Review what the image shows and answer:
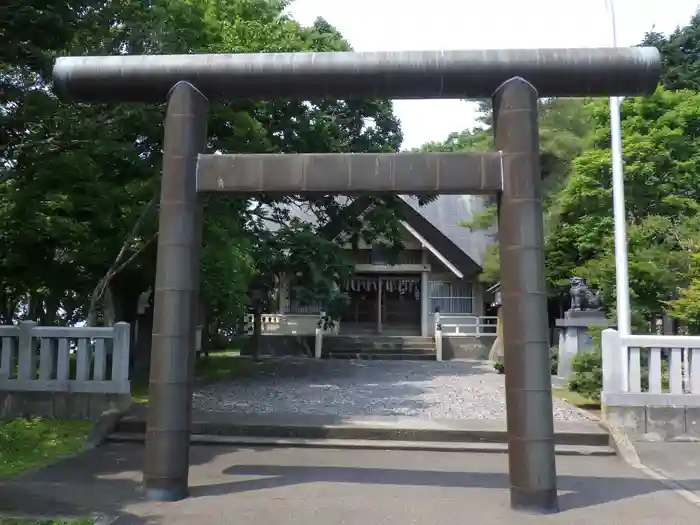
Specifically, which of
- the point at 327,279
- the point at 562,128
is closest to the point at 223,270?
the point at 327,279

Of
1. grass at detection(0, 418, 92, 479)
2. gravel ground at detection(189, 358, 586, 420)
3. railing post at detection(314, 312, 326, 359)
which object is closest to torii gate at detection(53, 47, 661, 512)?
grass at detection(0, 418, 92, 479)

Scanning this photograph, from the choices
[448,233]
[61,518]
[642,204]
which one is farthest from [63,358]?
[448,233]

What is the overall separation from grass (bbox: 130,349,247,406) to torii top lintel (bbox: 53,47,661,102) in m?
6.17

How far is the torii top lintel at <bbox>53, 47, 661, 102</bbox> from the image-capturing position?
654 cm

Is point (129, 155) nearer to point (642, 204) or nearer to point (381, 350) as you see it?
point (642, 204)

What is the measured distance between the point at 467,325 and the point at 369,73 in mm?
19429

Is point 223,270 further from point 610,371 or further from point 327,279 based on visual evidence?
point 610,371

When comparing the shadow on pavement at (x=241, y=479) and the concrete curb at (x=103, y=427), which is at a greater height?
the concrete curb at (x=103, y=427)

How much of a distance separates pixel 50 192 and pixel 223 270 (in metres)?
4.77

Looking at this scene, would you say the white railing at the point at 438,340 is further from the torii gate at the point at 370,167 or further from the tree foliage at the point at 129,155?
the torii gate at the point at 370,167

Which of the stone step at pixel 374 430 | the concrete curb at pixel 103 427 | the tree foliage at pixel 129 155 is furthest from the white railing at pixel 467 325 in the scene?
the concrete curb at pixel 103 427

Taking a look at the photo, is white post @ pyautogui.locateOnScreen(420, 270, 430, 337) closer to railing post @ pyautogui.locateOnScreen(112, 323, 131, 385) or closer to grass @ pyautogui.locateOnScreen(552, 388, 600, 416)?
grass @ pyautogui.locateOnScreen(552, 388, 600, 416)

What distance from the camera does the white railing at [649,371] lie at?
9.66 metres

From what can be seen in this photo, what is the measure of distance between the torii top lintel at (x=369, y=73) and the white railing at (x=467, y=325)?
18981mm
